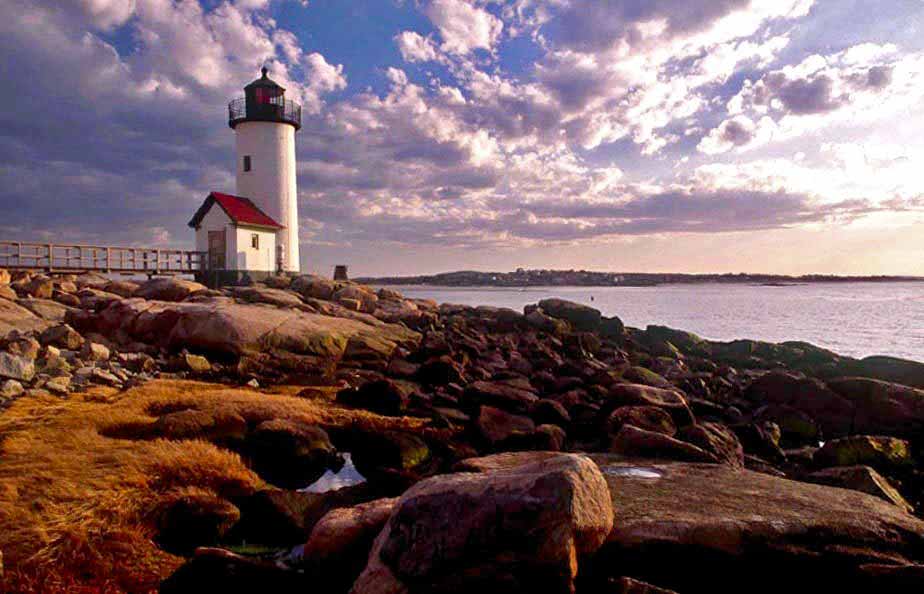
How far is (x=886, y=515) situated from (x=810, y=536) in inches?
40.0

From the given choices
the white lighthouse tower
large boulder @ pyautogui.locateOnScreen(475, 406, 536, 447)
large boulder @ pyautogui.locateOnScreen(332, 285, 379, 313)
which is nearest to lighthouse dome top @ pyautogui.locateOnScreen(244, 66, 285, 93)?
the white lighthouse tower

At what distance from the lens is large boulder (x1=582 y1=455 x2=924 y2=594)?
4.40 metres

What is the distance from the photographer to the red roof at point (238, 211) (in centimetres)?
3297

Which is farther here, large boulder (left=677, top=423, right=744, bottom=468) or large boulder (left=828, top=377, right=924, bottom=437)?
large boulder (left=828, top=377, right=924, bottom=437)

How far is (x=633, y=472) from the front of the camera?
6.34 meters

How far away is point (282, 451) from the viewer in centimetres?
838

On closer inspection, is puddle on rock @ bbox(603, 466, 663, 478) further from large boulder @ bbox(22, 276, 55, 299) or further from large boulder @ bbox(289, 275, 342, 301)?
large boulder @ bbox(289, 275, 342, 301)

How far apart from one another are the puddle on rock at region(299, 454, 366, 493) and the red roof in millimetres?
27570

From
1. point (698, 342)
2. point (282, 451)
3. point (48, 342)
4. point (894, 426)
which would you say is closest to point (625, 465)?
point (282, 451)

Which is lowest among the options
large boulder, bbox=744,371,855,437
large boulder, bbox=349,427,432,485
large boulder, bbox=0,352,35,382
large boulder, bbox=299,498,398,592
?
large boulder, bbox=744,371,855,437

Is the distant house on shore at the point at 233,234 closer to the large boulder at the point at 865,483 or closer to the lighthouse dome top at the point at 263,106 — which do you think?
the lighthouse dome top at the point at 263,106

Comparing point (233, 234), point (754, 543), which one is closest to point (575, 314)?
point (233, 234)

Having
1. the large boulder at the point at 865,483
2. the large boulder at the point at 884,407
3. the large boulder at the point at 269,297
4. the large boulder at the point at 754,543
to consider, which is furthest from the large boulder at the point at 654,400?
the large boulder at the point at 269,297

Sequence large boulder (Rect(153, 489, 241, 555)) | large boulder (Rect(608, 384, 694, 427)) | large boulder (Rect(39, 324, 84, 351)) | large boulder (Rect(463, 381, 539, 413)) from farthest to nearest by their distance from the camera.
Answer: large boulder (Rect(39, 324, 84, 351))
large boulder (Rect(463, 381, 539, 413))
large boulder (Rect(608, 384, 694, 427))
large boulder (Rect(153, 489, 241, 555))
